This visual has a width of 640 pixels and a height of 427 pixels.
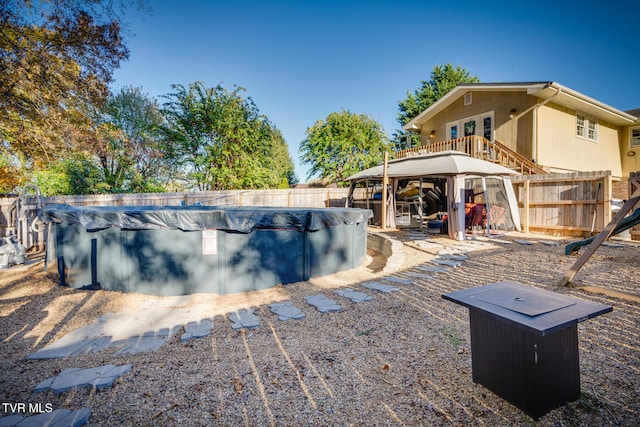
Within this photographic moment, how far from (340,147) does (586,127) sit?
12.2 m

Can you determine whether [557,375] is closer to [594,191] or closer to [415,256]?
[415,256]

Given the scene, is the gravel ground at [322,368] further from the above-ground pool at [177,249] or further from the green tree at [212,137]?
the green tree at [212,137]

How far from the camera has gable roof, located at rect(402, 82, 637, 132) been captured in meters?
11.2

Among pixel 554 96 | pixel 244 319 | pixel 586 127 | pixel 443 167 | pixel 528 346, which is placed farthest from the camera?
pixel 586 127

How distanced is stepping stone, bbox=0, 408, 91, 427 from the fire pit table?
7.85 ft

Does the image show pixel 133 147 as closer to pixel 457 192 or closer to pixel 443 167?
pixel 443 167

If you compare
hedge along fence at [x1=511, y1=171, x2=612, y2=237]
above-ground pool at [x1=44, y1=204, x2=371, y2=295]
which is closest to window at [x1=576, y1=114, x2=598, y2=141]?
hedge along fence at [x1=511, y1=171, x2=612, y2=237]

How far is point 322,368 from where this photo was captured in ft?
7.42

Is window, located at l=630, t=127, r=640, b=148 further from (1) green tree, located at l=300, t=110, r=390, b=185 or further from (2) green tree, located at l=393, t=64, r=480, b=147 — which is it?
(1) green tree, located at l=300, t=110, r=390, b=185

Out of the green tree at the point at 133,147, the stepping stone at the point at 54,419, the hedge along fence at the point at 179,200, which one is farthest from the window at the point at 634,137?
the green tree at the point at 133,147

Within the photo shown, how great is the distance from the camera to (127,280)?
4.40 m

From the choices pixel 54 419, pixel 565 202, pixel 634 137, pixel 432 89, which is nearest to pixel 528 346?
pixel 54 419

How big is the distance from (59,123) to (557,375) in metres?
11.5

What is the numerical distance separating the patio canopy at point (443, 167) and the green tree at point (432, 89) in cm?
1575
